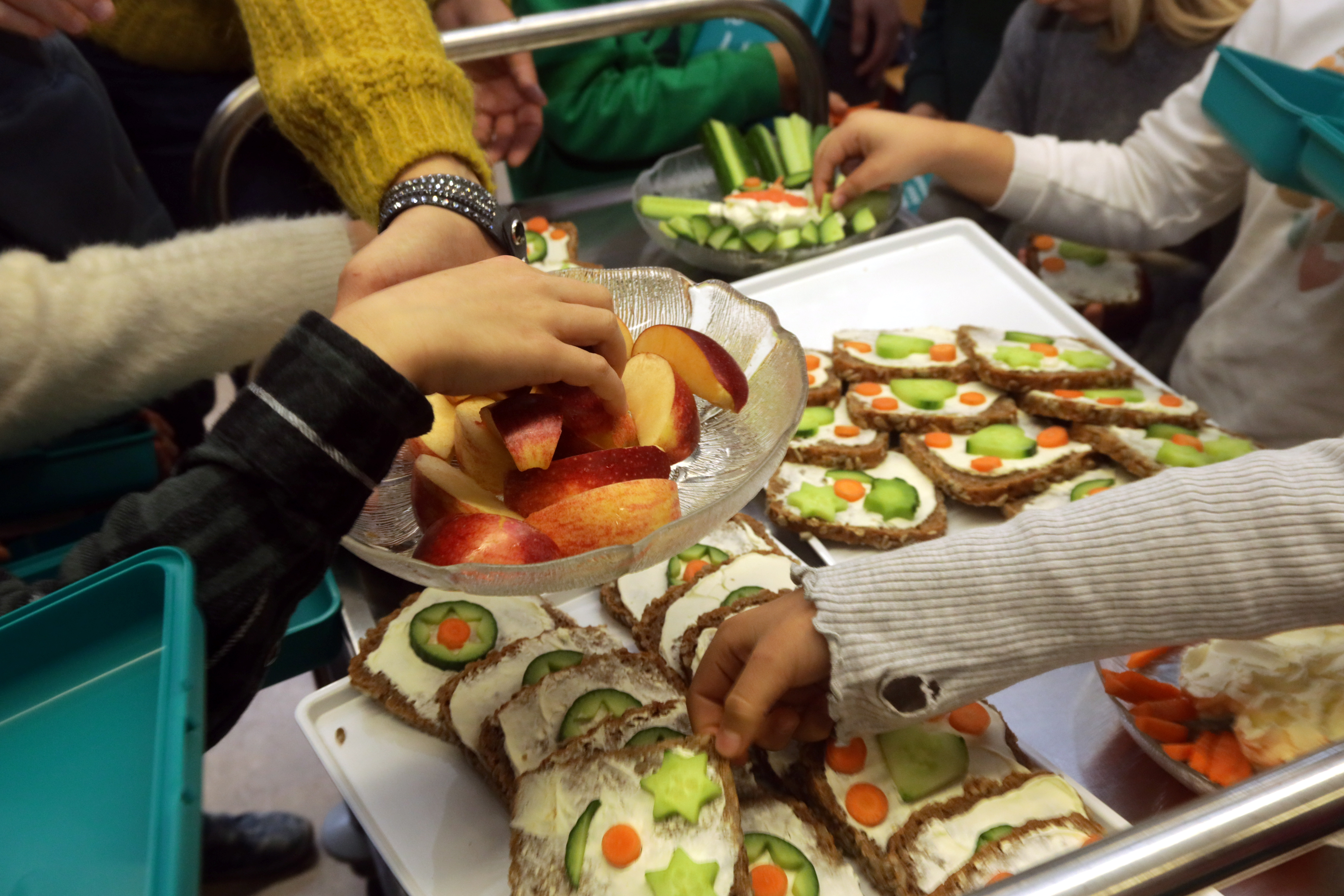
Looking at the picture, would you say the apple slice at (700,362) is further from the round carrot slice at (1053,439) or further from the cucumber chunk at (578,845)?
the round carrot slice at (1053,439)

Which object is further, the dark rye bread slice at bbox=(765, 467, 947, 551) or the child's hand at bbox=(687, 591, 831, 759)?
the dark rye bread slice at bbox=(765, 467, 947, 551)

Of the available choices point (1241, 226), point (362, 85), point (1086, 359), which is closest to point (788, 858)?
point (1086, 359)

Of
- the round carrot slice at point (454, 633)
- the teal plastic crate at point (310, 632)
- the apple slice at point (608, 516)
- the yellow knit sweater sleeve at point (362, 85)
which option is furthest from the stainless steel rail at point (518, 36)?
the apple slice at point (608, 516)

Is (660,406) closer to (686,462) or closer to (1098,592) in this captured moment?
(686,462)

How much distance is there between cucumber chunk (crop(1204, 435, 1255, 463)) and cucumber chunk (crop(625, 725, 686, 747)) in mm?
933

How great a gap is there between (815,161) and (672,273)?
962 mm

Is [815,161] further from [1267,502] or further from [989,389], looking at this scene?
[1267,502]

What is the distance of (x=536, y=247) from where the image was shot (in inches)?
70.9

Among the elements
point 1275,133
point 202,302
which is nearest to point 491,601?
point 202,302

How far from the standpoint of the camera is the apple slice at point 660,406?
861 mm

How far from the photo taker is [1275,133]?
1.17 metres

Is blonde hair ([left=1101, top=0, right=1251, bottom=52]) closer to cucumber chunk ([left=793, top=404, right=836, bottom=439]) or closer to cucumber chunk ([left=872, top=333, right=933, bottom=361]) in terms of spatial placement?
cucumber chunk ([left=872, top=333, right=933, bottom=361])

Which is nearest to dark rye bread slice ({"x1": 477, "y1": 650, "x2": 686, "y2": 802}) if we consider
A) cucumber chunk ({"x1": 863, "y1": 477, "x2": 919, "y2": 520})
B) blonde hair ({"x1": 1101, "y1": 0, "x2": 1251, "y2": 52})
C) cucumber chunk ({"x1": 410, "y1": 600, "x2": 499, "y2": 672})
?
cucumber chunk ({"x1": 410, "y1": 600, "x2": 499, "y2": 672})

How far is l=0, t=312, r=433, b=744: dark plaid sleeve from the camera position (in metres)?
0.59
